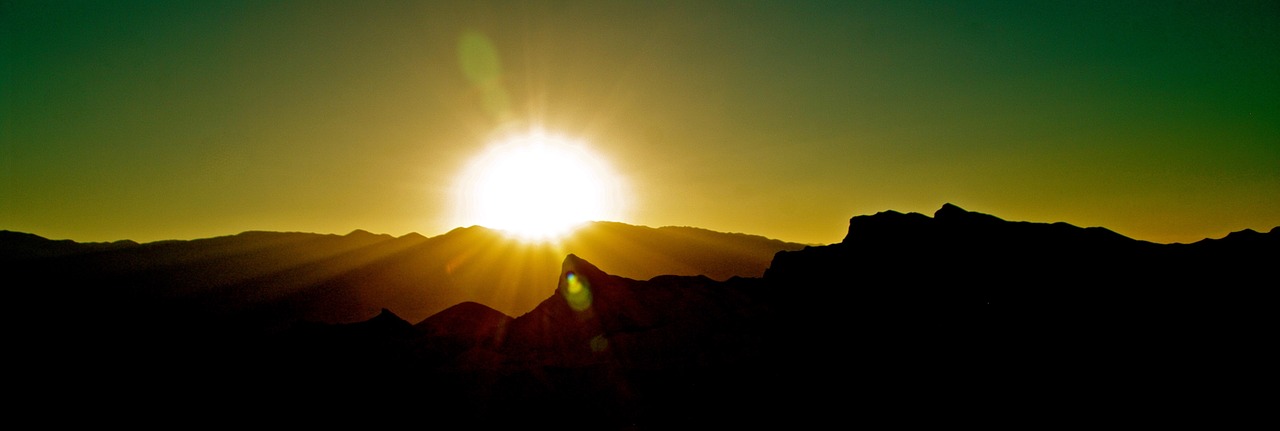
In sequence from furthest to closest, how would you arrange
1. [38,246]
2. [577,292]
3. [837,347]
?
[38,246] → [577,292] → [837,347]

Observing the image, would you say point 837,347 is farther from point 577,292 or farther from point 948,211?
point 577,292

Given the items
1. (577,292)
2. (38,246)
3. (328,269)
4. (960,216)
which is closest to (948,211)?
(960,216)

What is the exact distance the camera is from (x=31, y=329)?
199 feet

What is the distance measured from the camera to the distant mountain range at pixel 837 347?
2086cm

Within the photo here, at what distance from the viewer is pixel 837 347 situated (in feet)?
90.0

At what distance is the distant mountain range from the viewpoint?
20.9 metres

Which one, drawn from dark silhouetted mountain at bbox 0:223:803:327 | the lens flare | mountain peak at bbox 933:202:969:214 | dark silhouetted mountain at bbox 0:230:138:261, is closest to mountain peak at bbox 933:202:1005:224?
mountain peak at bbox 933:202:969:214

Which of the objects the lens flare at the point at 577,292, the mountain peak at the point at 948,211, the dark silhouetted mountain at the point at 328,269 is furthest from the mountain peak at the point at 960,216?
the dark silhouetted mountain at the point at 328,269

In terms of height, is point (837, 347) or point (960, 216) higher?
point (960, 216)

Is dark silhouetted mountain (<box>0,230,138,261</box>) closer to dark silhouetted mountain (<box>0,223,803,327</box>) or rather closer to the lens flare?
dark silhouetted mountain (<box>0,223,803,327</box>)

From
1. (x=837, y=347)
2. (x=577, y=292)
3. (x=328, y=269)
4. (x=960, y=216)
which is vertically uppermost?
(x=960, y=216)

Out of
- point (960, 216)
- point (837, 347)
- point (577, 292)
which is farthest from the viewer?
point (577, 292)

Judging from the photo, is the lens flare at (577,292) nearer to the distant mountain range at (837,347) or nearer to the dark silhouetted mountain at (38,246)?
the distant mountain range at (837,347)

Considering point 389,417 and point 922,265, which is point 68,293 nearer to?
point 389,417
